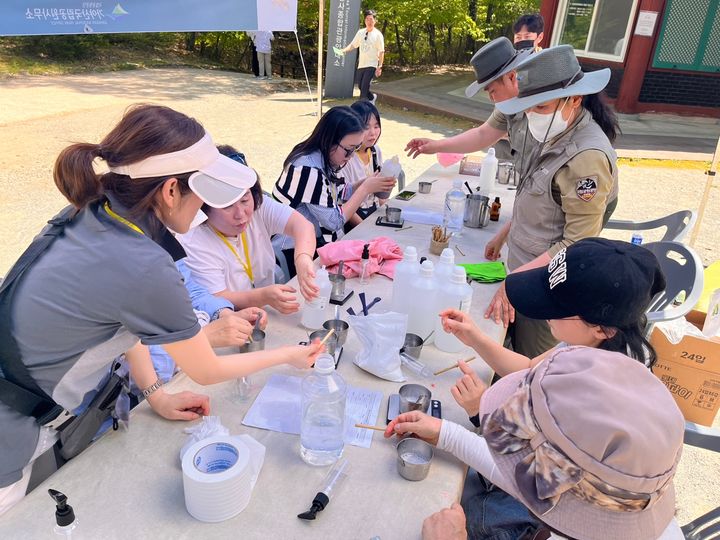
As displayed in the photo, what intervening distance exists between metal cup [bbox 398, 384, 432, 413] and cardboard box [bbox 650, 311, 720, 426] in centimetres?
142

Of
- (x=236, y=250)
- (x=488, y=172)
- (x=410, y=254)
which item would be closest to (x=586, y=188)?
(x=410, y=254)

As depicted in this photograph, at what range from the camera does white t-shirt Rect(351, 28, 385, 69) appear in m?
11.7

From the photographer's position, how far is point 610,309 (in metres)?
1.66

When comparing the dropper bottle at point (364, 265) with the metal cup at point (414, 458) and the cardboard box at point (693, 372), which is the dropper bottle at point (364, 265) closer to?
Result: the metal cup at point (414, 458)

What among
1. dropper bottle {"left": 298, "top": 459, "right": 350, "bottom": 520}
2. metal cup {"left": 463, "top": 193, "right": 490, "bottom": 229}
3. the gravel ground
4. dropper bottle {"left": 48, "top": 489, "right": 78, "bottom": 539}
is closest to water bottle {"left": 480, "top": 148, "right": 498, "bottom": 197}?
metal cup {"left": 463, "top": 193, "right": 490, "bottom": 229}

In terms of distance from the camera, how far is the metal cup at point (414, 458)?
1.60m

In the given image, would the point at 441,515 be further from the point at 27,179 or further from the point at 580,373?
the point at 27,179

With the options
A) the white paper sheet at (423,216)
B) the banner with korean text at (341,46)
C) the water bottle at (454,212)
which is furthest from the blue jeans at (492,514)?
the banner with korean text at (341,46)

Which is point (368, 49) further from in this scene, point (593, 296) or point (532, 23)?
point (593, 296)

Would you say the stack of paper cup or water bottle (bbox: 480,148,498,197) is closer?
the stack of paper cup

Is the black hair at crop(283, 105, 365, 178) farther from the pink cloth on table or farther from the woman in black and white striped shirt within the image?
the pink cloth on table

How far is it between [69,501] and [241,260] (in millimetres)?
1513

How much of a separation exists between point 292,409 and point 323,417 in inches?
7.8

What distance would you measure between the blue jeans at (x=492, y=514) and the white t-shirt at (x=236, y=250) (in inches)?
58.0
